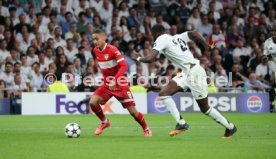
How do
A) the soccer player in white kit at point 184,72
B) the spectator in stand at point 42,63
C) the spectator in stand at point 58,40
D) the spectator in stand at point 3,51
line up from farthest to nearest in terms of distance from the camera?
1. the spectator in stand at point 58,40
2. the spectator in stand at point 42,63
3. the spectator in stand at point 3,51
4. the soccer player in white kit at point 184,72

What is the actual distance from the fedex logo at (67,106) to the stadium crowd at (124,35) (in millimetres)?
567

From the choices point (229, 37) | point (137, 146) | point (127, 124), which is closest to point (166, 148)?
point (137, 146)

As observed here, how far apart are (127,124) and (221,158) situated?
9.17 metres

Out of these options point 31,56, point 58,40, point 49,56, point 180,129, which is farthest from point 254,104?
point 180,129

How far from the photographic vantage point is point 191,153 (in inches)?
417

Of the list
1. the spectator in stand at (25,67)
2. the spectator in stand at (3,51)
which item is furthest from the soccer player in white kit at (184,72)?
the spectator in stand at (3,51)

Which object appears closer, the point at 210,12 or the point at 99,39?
the point at 99,39

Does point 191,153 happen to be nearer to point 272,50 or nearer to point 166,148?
point 166,148

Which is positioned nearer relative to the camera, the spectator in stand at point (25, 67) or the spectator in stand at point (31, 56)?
the spectator in stand at point (25, 67)

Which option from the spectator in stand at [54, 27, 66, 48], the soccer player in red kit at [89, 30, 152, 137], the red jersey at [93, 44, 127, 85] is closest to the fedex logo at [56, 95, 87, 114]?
the spectator in stand at [54, 27, 66, 48]

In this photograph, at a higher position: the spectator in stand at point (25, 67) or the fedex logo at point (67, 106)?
the spectator in stand at point (25, 67)

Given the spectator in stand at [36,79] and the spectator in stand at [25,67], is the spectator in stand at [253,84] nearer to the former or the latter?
the spectator in stand at [36,79]

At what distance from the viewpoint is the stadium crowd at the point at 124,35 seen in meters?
25.0

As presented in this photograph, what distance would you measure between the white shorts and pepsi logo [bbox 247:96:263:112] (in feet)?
41.4
